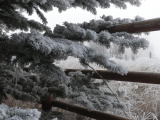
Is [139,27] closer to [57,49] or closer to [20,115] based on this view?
[57,49]

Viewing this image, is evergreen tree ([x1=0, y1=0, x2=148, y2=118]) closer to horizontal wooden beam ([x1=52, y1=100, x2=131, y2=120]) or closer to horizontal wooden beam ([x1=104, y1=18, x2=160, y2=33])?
horizontal wooden beam ([x1=104, y1=18, x2=160, y2=33])

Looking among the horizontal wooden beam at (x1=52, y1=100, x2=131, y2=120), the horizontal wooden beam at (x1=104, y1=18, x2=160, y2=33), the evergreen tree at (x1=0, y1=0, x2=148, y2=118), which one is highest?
the horizontal wooden beam at (x1=104, y1=18, x2=160, y2=33)

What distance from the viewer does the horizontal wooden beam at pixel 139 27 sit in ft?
3.08

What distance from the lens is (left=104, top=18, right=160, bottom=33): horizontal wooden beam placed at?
94cm

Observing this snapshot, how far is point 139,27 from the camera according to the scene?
983mm

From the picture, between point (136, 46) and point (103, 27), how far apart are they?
26 centimetres

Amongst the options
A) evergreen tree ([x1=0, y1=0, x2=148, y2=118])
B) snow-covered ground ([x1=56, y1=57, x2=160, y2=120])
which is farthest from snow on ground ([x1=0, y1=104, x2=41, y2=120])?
snow-covered ground ([x1=56, y1=57, x2=160, y2=120])

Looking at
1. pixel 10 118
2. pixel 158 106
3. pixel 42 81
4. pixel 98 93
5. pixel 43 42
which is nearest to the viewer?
pixel 10 118

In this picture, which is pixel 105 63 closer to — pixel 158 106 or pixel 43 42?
pixel 43 42

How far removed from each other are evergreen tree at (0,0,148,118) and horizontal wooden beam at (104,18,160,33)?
4 cm

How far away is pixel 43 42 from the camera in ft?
2.44

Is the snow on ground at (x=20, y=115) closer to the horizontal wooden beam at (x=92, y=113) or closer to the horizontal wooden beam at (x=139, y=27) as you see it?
the horizontal wooden beam at (x=139, y=27)

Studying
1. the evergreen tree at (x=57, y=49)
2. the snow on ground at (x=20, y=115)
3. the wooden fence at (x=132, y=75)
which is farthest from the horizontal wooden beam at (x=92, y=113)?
the snow on ground at (x=20, y=115)

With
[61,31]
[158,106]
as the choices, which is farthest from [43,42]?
[158,106]
